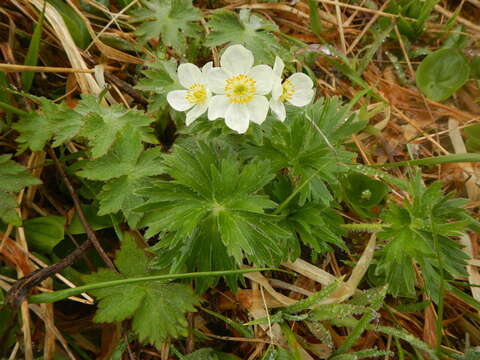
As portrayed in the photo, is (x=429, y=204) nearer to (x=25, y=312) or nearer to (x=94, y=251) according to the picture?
(x=94, y=251)

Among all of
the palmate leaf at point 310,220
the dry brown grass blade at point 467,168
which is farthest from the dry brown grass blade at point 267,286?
the dry brown grass blade at point 467,168

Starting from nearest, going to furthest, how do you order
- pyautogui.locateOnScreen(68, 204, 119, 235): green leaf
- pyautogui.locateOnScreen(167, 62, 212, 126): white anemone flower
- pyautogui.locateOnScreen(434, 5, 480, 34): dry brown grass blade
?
pyautogui.locateOnScreen(167, 62, 212, 126): white anemone flower
pyautogui.locateOnScreen(68, 204, 119, 235): green leaf
pyautogui.locateOnScreen(434, 5, 480, 34): dry brown grass blade

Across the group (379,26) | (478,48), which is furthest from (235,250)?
(478,48)

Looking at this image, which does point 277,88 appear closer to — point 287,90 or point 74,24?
point 287,90

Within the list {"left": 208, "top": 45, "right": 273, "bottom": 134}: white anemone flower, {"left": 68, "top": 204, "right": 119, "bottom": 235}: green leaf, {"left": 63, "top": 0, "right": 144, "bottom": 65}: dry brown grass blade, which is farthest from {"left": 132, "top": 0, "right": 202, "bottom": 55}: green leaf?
{"left": 68, "top": 204, "right": 119, "bottom": 235}: green leaf

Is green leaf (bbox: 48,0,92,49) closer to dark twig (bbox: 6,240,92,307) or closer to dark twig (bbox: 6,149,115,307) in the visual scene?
dark twig (bbox: 6,149,115,307)

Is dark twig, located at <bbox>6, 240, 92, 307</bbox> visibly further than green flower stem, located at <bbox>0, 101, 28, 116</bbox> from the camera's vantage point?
No

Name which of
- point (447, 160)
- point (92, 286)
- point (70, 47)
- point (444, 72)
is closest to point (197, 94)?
point (92, 286)
